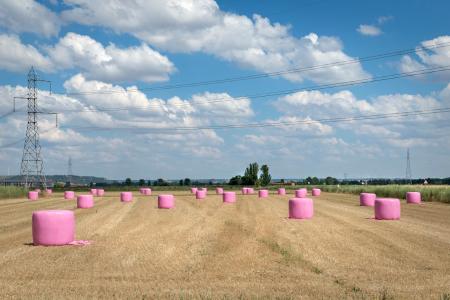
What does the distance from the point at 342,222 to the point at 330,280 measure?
12559 mm

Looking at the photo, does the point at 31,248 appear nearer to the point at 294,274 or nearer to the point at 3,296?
the point at 3,296

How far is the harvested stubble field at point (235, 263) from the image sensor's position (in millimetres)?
9844

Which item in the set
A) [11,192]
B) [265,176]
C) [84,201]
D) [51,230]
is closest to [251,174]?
[265,176]

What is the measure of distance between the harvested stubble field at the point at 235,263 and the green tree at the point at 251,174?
101716mm

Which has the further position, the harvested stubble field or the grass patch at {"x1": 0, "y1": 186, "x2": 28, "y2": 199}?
the grass patch at {"x1": 0, "y1": 186, "x2": 28, "y2": 199}

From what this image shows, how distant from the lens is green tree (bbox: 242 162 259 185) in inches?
4823

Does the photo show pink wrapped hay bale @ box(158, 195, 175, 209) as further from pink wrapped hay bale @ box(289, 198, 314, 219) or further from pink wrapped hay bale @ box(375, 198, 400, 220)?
pink wrapped hay bale @ box(375, 198, 400, 220)

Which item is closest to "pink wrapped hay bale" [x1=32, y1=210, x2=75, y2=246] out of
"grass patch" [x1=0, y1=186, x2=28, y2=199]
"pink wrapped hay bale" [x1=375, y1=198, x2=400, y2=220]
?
"pink wrapped hay bale" [x1=375, y1=198, x2=400, y2=220]

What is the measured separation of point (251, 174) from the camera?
124250 mm

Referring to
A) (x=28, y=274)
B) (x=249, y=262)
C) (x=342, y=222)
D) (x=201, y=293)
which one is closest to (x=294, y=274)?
(x=249, y=262)

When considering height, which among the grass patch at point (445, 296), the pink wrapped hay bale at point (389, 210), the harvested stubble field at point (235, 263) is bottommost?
the grass patch at point (445, 296)

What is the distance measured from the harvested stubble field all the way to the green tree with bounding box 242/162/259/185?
102m

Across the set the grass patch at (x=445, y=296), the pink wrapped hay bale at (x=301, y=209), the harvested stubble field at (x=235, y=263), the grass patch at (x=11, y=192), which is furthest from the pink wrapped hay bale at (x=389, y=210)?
the grass patch at (x=11, y=192)

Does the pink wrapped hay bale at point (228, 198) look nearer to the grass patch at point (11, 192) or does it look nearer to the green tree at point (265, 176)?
the grass patch at point (11, 192)
